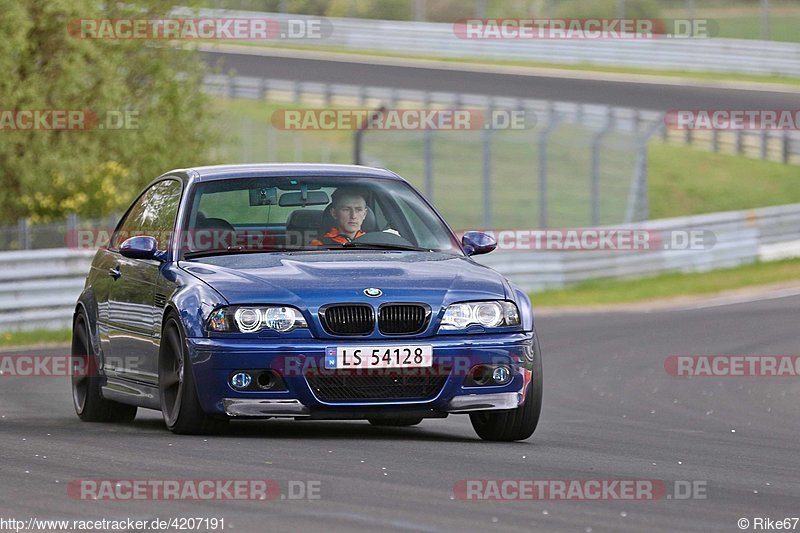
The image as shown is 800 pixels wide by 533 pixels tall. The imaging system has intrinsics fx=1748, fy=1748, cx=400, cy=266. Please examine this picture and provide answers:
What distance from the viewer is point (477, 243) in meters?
10.2

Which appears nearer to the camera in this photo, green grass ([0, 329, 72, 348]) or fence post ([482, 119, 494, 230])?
green grass ([0, 329, 72, 348])

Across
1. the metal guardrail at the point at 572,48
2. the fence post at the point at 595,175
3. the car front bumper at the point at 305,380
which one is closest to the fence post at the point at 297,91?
the metal guardrail at the point at 572,48

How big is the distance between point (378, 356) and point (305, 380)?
1.28 ft

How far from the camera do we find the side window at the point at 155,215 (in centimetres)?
1029

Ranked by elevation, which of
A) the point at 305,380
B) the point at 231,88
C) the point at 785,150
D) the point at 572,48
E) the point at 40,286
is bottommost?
the point at 785,150

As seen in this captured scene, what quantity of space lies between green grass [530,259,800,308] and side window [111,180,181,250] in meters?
14.3

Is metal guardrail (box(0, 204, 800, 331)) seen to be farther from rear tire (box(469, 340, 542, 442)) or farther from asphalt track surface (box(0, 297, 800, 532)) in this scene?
rear tire (box(469, 340, 542, 442))

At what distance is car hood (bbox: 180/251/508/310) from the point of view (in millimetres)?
8945

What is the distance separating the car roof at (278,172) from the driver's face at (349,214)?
256 mm

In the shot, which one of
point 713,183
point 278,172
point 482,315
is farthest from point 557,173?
point 482,315

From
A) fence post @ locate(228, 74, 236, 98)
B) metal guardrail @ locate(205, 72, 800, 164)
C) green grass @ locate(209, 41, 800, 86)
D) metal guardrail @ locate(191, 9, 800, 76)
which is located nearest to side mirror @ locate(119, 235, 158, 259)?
metal guardrail @ locate(205, 72, 800, 164)

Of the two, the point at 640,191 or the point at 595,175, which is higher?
the point at 595,175

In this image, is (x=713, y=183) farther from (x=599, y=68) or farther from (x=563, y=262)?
(x=563, y=262)

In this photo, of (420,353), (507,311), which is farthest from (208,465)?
(507,311)
